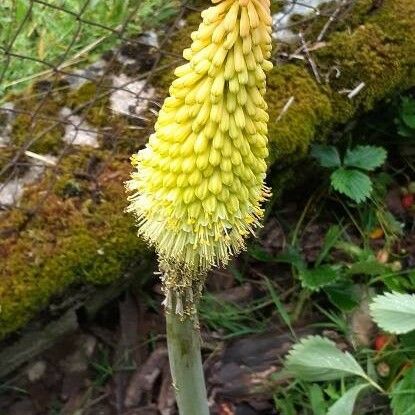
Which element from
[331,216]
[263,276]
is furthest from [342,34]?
[263,276]

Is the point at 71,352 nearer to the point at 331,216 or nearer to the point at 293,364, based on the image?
the point at 293,364

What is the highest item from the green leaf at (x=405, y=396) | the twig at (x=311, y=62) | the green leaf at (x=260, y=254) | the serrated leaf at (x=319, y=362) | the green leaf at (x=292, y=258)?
the twig at (x=311, y=62)

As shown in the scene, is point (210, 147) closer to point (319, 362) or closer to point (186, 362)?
point (186, 362)

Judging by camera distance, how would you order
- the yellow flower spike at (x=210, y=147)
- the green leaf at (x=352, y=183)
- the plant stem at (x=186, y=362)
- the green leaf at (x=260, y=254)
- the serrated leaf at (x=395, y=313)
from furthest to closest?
the green leaf at (x=260, y=254) < the green leaf at (x=352, y=183) < the serrated leaf at (x=395, y=313) < the plant stem at (x=186, y=362) < the yellow flower spike at (x=210, y=147)

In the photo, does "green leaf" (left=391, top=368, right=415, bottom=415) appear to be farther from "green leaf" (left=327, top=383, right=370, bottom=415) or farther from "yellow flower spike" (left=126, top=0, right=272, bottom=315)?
"yellow flower spike" (left=126, top=0, right=272, bottom=315)

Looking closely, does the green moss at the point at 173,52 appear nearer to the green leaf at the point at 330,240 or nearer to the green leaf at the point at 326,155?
the green leaf at the point at 326,155

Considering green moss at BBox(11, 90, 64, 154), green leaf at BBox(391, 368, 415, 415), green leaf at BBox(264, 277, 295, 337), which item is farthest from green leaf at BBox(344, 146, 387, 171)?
green moss at BBox(11, 90, 64, 154)

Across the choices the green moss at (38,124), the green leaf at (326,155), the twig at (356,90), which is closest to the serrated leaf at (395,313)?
the green leaf at (326,155)
